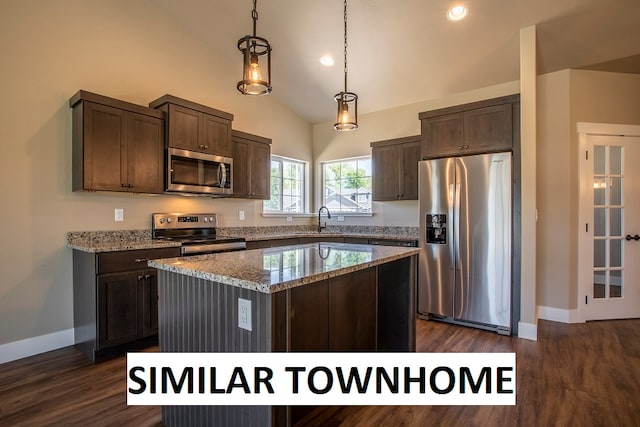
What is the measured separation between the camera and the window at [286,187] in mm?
4988

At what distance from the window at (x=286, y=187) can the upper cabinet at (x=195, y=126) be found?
3.95ft

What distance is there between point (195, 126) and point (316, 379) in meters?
2.81

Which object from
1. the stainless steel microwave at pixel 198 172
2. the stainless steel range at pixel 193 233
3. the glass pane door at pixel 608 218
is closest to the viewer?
the stainless steel range at pixel 193 233

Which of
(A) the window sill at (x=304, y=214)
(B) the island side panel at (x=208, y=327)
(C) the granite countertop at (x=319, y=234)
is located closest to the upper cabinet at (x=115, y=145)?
(C) the granite countertop at (x=319, y=234)

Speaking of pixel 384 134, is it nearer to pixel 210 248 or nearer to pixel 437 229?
pixel 437 229

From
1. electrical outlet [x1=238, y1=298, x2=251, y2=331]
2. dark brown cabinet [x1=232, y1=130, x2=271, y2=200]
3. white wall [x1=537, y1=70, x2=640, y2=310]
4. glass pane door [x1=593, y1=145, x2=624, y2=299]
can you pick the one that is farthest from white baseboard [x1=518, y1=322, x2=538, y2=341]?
dark brown cabinet [x1=232, y1=130, x2=271, y2=200]

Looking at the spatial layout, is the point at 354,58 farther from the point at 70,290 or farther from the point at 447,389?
the point at 70,290

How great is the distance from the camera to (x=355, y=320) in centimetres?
213

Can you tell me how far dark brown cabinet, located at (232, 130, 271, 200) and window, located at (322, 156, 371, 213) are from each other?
4.20 feet

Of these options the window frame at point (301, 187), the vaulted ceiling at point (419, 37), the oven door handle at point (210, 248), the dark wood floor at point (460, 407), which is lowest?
the dark wood floor at point (460, 407)

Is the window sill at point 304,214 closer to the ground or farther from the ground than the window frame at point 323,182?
closer to the ground

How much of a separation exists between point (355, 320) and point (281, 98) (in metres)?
3.74

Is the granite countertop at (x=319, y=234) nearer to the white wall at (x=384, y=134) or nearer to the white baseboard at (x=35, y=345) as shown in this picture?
the white wall at (x=384, y=134)

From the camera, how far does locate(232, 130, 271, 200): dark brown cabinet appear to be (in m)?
4.07
